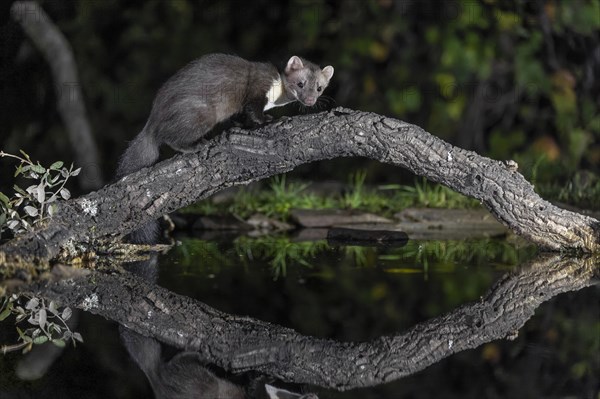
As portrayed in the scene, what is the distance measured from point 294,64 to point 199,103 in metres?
0.89

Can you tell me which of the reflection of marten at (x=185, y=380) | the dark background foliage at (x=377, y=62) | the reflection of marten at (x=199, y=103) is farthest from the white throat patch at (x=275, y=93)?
the dark background foliage at (x=377, y=62)

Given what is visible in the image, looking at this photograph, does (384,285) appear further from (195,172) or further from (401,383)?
(401,383)

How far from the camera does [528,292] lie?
14.4 ft

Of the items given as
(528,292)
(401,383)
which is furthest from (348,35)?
(401,383)

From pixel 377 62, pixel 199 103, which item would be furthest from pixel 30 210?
pixel 377 62

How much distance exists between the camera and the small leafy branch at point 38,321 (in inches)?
129

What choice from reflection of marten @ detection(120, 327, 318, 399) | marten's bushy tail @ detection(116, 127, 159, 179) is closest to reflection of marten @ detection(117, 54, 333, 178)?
marten's bushy tail @ detection(116, 127, 159, 179)

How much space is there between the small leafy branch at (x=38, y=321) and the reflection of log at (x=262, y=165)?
83cm

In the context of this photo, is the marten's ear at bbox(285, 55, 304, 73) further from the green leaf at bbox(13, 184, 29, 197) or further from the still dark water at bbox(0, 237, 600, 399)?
the green leaf at bbox(13, 184, 29, 197)

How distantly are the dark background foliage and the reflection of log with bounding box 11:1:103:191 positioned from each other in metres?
0.15

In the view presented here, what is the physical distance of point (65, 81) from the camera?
848 centimetres

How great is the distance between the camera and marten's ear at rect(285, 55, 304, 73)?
578 cm

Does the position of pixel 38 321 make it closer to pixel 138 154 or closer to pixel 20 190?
pixel 20 190

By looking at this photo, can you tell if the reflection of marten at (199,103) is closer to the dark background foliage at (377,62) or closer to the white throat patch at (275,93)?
the white throat patch at (275,93)
